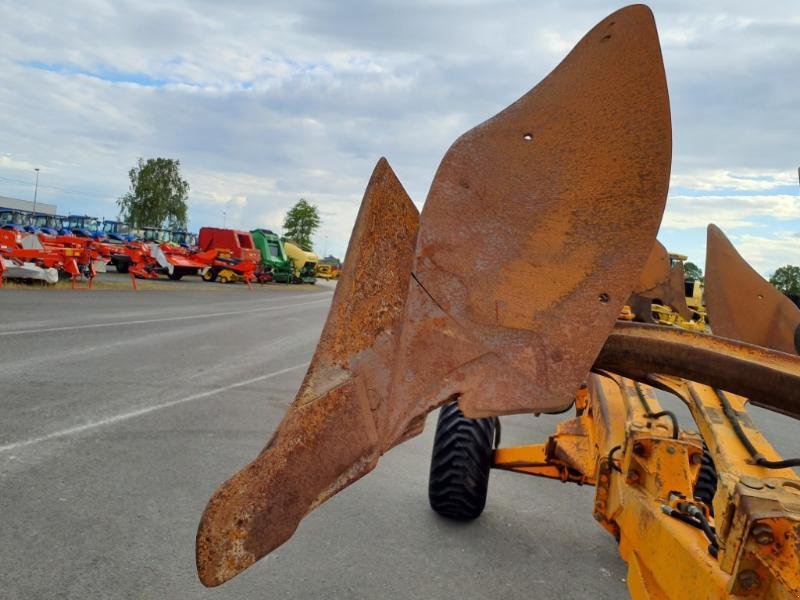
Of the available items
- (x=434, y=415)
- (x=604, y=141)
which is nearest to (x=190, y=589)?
(x=604, y=141)

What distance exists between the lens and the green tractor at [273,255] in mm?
39719

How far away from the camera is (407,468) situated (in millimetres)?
5520

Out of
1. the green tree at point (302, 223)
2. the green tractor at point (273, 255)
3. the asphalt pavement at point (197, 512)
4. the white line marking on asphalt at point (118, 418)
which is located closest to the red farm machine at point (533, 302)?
the asphalt pavement at point (197, 512)

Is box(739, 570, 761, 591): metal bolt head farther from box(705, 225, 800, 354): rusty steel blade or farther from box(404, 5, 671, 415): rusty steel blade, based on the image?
box(705, 225, 800, 354): rusty steel blade

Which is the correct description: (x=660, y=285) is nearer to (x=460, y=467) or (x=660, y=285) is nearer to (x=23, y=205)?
(x=460, y=467)

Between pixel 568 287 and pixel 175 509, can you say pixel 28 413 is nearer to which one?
pixel 175 509

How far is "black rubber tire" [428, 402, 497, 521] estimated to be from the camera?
14.3 ft

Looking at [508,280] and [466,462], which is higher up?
[508,280]

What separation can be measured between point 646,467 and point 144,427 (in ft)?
14.7

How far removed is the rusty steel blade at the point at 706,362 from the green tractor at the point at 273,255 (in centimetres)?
3845

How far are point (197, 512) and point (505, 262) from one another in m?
3.13

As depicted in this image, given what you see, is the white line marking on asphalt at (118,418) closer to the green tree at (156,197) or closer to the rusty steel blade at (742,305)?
the rusty steel blade at (742,305)

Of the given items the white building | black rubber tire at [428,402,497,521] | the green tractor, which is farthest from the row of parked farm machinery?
the white building

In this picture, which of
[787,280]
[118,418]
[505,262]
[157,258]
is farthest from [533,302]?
[157,258]
